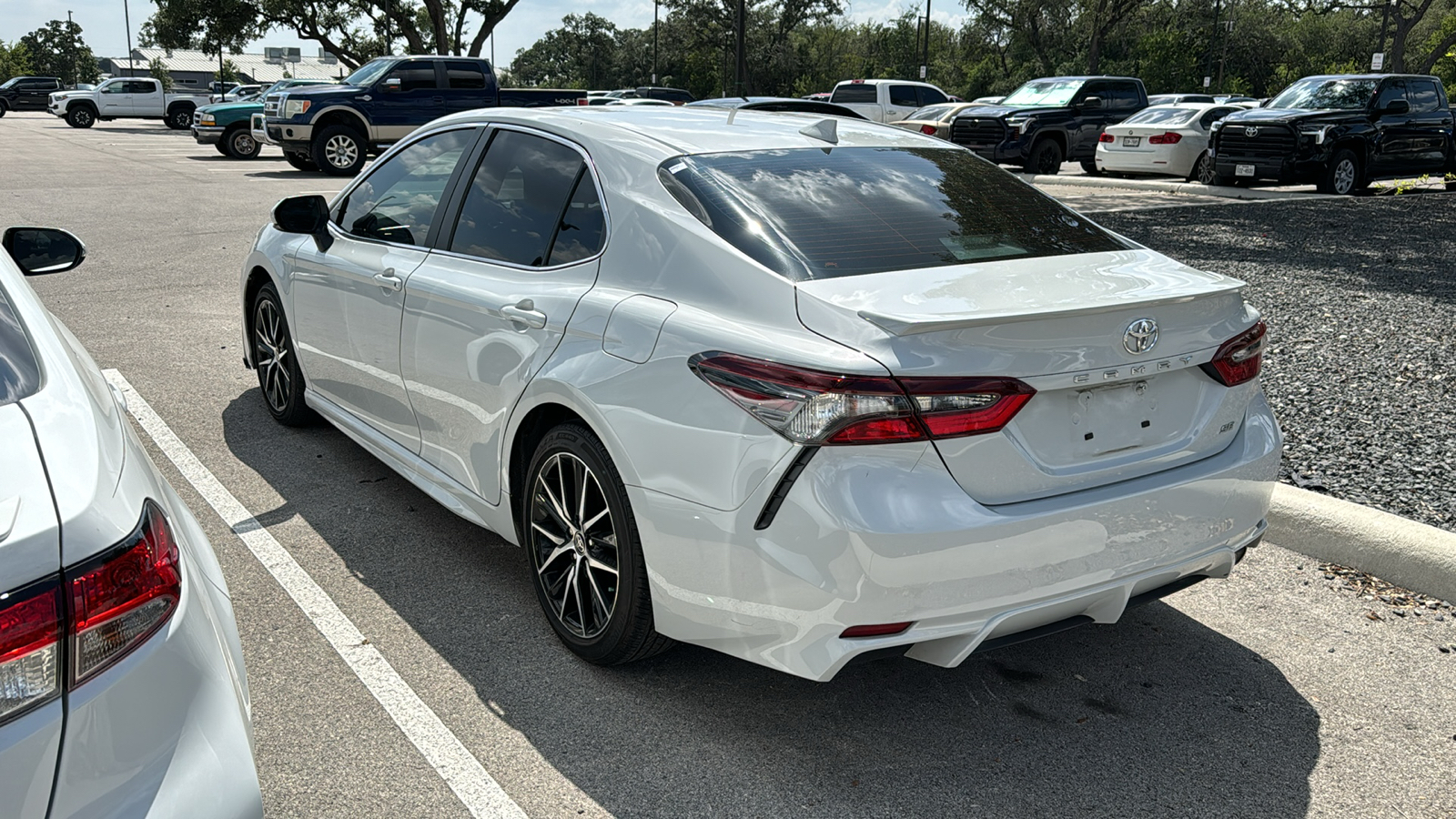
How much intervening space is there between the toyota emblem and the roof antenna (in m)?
1.32

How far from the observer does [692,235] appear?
10.5ft

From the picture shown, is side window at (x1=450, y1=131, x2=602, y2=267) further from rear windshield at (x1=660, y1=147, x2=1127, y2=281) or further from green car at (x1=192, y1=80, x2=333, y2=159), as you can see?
green car at (x1=192, y1=80, x2=333, y2=159)

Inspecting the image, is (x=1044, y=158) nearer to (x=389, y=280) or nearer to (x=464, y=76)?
(x=464, y=76)

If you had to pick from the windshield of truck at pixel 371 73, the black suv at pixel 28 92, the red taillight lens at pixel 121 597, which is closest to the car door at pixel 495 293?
the red taillight lens at pixel 121 597

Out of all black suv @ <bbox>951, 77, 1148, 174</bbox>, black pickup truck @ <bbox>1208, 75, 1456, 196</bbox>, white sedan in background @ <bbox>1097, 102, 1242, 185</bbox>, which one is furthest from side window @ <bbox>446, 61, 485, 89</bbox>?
black pickup truck @ <bbox>1208, 75, 1456, 196</bbox>

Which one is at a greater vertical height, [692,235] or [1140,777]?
[692,235]

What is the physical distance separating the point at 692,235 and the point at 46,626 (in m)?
1.96

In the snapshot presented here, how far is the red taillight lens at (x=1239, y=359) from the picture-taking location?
3182mm

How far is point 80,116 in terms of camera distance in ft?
148

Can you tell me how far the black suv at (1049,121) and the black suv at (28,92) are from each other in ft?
195

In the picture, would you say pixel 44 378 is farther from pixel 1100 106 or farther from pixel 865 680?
pixel 1100 106

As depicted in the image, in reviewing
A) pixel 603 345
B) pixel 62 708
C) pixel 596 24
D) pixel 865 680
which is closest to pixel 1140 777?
pixel 865 680

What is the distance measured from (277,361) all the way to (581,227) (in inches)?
107

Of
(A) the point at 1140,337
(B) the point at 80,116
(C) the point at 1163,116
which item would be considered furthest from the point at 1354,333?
(B) the point at 80,116
